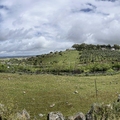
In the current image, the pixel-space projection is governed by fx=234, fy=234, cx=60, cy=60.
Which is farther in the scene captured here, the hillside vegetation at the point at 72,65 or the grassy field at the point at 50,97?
the hillside vegetation at the point at 72,65

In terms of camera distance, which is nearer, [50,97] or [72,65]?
[50,97]

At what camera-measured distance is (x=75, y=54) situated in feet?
530

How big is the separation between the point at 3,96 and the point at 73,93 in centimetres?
820

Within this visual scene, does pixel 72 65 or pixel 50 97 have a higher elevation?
pixel 72 65

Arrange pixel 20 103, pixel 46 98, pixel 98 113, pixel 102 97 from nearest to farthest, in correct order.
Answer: pixel 98 113, pixel 20 103, pixel 46 98, pixel 102 97

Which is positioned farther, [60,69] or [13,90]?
[60,69]

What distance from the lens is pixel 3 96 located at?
25.4 metres

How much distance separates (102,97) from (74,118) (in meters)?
13.2

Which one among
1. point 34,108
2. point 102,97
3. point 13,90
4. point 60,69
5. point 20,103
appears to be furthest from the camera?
point 60,69

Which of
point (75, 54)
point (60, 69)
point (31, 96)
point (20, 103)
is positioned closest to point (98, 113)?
point (20, 103)

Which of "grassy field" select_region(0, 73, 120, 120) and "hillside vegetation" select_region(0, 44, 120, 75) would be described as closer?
"grassy field" select_region(0, 73, 120, 120)

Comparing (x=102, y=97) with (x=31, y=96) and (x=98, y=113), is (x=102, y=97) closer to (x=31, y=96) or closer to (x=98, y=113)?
(x=31, y=96)

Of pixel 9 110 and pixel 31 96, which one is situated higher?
pixel 9 110

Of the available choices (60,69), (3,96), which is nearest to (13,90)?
(3,96)
